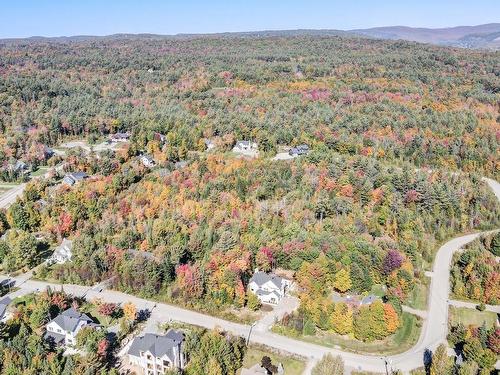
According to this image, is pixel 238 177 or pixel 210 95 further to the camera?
pixel 210 95

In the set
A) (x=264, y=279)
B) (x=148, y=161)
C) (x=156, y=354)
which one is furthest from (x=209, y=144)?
(x=156, y=354)

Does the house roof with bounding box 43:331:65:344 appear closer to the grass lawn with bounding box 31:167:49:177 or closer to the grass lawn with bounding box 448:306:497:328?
the grass lawn with bounding box 448:306:497:328

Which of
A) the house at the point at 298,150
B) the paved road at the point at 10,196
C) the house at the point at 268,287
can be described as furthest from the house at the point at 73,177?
the house at the point at 268,287

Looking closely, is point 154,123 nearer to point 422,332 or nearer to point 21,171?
point 21,171

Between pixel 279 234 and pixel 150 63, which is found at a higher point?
pixel 150 63

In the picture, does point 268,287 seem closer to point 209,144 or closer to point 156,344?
point 156,344

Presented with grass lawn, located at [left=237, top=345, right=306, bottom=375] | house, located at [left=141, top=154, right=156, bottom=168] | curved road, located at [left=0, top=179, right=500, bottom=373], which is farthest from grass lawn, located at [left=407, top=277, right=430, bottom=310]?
house, located at [left=141, top=154, right=156, bottom=168]

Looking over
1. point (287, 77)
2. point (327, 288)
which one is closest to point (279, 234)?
→ point (327, 288)

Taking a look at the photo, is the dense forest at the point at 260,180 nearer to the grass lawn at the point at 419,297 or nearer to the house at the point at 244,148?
the grass lawn at the point at 419,297
